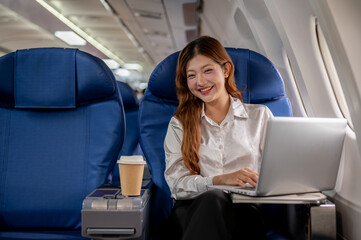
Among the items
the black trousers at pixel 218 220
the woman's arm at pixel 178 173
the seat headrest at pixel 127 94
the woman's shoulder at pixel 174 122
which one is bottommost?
the black trousers at pixel 218 220

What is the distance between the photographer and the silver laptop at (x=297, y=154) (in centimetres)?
132

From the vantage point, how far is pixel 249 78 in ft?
7.02

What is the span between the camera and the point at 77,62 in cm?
209

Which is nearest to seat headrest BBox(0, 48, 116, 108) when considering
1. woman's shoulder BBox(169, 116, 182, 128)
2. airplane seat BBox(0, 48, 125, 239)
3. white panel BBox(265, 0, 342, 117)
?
airplane seat BBox(0, 48, 125, 239)

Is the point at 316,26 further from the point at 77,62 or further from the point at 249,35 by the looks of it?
the point at 249,35

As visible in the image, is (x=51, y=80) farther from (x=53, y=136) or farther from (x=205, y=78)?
(x=205, y=78)

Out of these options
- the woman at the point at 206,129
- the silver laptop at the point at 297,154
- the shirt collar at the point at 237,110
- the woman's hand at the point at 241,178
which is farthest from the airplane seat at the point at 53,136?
the silver laptop at the point at 297,154

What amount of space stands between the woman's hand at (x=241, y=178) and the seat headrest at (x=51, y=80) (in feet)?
2.78

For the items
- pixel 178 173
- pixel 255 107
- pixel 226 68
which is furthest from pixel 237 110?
pixel 178 173

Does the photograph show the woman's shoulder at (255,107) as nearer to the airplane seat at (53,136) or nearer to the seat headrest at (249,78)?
the seat headrest at (249,78)

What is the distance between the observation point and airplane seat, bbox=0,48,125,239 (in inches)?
81.4

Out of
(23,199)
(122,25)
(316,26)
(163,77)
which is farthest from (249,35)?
(122,25)

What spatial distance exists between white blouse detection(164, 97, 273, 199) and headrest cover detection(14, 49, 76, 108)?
24.3 inches

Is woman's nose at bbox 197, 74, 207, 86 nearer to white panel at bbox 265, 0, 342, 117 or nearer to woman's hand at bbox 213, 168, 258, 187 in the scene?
woman's hand at bbox 213, 168, 258, 187
